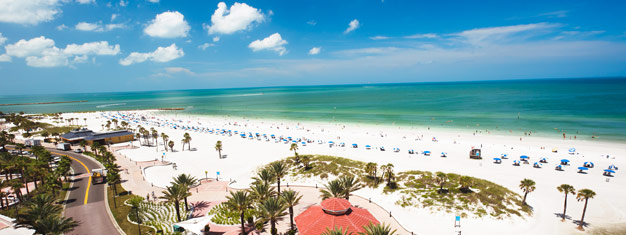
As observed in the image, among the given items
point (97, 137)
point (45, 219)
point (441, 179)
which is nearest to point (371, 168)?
point (441, 179)

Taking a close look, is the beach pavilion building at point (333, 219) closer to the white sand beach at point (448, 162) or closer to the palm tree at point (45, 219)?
the white sand beach at point (448, 162)

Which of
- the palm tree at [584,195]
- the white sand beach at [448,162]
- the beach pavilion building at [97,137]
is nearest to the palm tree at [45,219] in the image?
the white sand beach at [448,162]

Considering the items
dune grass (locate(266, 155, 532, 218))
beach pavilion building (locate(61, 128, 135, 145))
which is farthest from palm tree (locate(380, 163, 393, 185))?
beach pavilion building (locate(61, 128, 135, 145))

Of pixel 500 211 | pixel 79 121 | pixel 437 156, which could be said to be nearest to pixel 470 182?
pixel 500 211

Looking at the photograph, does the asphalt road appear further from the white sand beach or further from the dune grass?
the dune grass

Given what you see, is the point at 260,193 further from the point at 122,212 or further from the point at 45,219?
the point at 45,219

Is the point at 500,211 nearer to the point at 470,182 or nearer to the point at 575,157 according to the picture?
the point at 470,182
